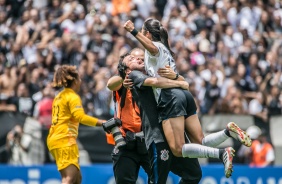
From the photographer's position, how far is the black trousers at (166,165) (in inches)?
422

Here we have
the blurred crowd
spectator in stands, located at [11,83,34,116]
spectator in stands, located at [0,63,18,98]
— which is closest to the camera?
A: spectator in stands, located at [11,83,34,116]

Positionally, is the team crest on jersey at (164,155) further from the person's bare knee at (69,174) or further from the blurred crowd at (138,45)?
the blurred crowd at (138,45)

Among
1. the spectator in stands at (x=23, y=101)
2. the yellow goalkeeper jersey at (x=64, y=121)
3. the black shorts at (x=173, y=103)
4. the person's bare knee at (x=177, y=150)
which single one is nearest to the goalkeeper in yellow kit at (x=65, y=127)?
the yellow goalkeeper jersey at (x=64, y=121)

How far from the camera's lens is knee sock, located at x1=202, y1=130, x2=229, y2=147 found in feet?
35.0

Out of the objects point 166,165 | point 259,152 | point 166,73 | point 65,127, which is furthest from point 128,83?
point 259,152

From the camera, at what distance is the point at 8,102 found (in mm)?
17922

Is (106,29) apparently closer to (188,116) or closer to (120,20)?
(120,20)

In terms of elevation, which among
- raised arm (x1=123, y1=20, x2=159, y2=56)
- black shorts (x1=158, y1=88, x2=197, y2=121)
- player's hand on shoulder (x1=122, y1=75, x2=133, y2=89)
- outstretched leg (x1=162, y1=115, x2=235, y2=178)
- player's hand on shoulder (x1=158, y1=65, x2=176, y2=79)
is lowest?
outstretched leg (x1=162, y1=115, x2=235, y2=178)

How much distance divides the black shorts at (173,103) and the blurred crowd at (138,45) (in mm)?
6805

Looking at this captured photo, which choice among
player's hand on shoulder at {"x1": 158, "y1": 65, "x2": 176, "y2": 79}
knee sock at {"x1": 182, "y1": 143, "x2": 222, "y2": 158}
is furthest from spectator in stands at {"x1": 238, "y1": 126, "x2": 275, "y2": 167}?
knee sock at {"x1": 182, "y1": 143, "x2": 222, "y2": 158}

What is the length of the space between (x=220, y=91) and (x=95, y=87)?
302cm

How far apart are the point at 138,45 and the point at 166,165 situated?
10782 mm

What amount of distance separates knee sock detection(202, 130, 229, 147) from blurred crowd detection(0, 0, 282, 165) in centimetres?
691

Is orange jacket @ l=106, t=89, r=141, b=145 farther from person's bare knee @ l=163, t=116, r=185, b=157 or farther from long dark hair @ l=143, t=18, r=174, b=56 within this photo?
long dark hair @ l=143, t=18, r=174, b=56
